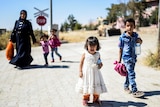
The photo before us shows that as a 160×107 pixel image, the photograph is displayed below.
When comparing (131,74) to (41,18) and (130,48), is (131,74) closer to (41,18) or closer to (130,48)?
(130,48)

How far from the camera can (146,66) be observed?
11094 millimetres

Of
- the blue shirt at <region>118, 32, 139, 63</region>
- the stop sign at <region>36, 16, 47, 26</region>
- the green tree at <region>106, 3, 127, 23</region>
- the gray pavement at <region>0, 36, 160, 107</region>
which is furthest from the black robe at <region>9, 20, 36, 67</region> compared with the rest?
the green tree at <region>106, 3, 127, 23</region>

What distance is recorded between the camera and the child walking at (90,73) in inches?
242

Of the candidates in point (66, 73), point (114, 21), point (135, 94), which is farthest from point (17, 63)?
point (114, 21)

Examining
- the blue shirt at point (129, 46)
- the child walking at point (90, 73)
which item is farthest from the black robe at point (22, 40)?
the child walking at point (90, 73)

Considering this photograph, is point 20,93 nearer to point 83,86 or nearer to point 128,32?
point 83,86

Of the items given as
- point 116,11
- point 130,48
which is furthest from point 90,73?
point 116,11

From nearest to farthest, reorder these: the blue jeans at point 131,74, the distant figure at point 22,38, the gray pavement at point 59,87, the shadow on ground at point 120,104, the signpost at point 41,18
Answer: the shadow on ground at point 120,104, the gray pavement at point 59,87, the blue jeans at point 131,74, the distant figure at point 22,38, the signpost at point 41,18

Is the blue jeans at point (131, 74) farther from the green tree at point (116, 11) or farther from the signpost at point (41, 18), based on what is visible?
the green tree at point (116, 11)

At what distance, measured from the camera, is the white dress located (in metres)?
6.14

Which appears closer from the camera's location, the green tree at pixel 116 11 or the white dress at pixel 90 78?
the white dress at pixel 90 78

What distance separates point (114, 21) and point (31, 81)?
56329 mm

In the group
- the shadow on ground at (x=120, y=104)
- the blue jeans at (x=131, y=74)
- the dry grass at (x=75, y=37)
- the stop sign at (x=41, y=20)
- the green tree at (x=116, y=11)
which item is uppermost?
the green tree at (x=116, y=11)

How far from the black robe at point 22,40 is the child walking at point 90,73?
5.16 m
